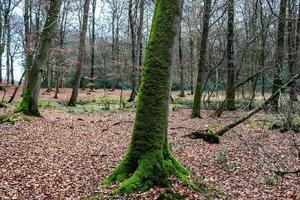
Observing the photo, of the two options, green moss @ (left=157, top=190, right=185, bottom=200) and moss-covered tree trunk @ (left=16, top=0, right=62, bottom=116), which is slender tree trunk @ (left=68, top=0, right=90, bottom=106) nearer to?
moss-covered tree trunk @ (left=16, top=0, right=62, bottom=116)

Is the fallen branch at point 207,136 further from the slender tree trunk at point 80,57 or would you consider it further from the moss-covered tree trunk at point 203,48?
the slender tree trunk at point 80,57

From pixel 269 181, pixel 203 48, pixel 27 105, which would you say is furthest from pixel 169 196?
pixel 203 48

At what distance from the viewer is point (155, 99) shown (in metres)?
6.65

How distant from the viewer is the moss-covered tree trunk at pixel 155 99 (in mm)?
6629

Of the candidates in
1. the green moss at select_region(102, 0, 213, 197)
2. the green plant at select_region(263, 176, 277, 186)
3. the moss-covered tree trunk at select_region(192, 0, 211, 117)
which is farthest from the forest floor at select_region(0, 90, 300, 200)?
the moss-covered tree trunk at select_region(192, 0, 211, 117)

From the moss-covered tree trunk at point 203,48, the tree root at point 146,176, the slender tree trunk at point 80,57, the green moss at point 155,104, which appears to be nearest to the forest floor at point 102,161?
the tree root at point 146,176

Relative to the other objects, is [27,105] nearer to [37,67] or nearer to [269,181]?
[37,67]

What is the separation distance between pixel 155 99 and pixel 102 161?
303 cm

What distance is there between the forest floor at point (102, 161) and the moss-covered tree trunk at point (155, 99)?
60 cm

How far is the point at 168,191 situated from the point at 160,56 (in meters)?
2.61

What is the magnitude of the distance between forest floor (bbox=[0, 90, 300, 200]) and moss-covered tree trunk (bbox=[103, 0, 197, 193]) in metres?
0.60

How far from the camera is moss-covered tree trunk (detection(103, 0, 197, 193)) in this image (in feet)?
21.7

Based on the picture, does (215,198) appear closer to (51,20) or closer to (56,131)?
(56,131)

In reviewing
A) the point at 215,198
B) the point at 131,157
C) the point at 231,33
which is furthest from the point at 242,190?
the point at 231,33
